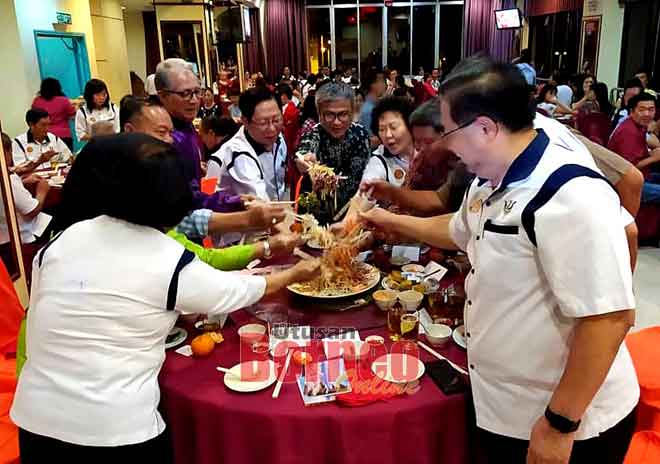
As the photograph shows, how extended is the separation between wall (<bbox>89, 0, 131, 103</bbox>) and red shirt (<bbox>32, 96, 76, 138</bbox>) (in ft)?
9.31

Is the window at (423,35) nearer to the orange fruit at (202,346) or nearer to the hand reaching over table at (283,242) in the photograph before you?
the hand reaching over table at (283,242)

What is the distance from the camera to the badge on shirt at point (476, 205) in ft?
4.61

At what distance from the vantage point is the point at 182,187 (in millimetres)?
1259

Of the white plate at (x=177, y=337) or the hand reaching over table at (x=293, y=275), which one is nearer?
the hand reaching over table at (x=293, y=275)

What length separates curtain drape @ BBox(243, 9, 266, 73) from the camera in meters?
12.6

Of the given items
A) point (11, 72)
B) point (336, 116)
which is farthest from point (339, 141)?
point (11, 72)

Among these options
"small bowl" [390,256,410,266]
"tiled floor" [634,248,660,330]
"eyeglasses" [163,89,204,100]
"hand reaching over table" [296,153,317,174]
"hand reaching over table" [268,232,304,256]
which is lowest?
"tiled floor" [634,248,660,330]

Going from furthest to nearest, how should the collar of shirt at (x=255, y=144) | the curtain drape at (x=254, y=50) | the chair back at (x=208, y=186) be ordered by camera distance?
1. the curtain drape at (x=254, y=50)
2. the collar of shirt at (x=255, y=144)
3. the chair back at (x=208, y=186)

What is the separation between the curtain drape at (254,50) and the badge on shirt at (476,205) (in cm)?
1164

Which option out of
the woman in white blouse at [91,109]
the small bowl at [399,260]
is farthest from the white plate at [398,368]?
the woman in white blouse at [91,109]

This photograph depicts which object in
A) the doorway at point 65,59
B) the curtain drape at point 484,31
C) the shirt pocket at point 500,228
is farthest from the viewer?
the curtain drape at point 484,31

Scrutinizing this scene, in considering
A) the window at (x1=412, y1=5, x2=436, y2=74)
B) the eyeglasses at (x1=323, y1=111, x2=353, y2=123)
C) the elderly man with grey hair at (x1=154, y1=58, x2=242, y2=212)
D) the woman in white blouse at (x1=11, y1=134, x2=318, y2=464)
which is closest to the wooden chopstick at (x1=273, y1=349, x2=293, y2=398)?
the woman in white blouse at (x1=11, y1=134, x2=318, y2=464)

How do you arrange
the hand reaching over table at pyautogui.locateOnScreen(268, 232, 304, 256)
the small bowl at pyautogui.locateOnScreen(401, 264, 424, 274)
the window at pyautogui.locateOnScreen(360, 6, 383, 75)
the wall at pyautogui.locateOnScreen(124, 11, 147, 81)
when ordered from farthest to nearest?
1. the window at pyautogui.locateOnScreen(360, 6, 383, 75)
2. the wall at pyautogui.locateOnScreen(124, 11, 147, 81)
3. the small bowl at pyautogui.locateOnScreen(401, 264, 424, 274)
4. the hand reaching over table at pyautogui.locateOnScreen(268, 232, 304, 256)

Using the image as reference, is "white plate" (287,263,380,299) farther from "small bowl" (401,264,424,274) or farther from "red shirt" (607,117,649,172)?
"red shirt" (607,117,649,172)
